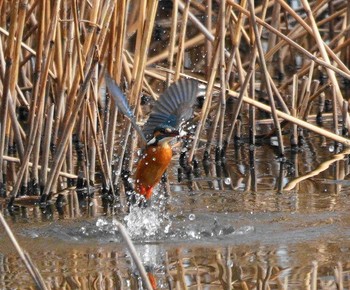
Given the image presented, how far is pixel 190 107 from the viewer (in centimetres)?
514

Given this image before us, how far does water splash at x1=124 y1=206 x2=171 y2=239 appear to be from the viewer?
4973 mm

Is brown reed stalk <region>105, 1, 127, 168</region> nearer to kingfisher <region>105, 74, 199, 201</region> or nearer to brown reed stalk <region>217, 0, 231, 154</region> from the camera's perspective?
kingfisher <region>105, 74, 199, 201</region>

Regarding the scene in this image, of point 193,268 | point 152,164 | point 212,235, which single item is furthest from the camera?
point 152,164

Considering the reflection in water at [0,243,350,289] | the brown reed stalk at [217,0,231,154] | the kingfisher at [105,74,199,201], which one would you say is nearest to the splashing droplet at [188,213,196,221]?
the kingfisher at [105,74,199,201]

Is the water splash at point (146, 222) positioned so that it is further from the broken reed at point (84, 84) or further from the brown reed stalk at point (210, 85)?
the brown reed stalk at point (210, 85)

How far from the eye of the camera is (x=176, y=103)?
202 inches

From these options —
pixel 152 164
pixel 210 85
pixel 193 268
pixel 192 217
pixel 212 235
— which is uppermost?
pixel 210 85

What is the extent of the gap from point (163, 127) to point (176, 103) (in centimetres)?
15

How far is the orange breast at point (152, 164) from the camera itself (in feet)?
16.9

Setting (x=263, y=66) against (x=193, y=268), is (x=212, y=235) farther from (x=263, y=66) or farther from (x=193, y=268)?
(x=263, y=66)

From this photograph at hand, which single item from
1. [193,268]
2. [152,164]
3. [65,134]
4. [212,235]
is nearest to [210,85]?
[152,164]

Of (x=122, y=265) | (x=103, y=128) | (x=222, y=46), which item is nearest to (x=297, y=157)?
(x=222, y=46)

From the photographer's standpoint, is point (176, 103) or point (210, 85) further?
point (210, 85)

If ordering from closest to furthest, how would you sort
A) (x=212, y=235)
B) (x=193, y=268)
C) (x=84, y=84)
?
(x=193, y=268) → (x=212, y=235) → (x=84, y=84)
